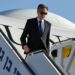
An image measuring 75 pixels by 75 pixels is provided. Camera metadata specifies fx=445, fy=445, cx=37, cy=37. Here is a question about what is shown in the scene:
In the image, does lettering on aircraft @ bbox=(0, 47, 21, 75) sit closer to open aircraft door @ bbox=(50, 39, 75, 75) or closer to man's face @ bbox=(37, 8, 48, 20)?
man's face @ bbox=(37, 8, 48, 20)

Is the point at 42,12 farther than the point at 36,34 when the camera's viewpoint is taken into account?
No

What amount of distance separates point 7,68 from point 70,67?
5.31ft

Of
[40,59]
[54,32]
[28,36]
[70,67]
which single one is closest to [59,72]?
[40,59]

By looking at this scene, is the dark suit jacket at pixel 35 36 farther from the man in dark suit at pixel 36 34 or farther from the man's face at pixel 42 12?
the man's face at pixel 42 12

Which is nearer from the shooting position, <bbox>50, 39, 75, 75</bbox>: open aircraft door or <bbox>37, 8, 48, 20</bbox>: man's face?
<bbox>37, 8, 48, 20</bbox>: man's face

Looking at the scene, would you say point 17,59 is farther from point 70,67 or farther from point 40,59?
point 70,67

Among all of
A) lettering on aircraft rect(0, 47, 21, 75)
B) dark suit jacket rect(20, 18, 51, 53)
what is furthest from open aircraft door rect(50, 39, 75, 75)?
lettering on aircraft rect(0, 47, 21, 75)

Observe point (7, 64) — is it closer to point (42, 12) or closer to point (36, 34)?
point (36, 34)

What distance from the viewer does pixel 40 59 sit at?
601cm

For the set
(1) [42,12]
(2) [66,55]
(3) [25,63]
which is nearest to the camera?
(3) [25,63]

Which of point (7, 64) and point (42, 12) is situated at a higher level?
point (42, 12)

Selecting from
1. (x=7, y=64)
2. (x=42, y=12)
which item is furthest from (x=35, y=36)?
(x=7, y=64)

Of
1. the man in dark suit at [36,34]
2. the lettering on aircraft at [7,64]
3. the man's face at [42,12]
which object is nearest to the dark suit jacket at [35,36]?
the man in dark suit at [36,34]

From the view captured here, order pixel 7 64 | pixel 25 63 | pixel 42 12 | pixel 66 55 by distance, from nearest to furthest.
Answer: pixel 25 63 → pixel 7 64 → pixel 42 12 → pixel 66 55
